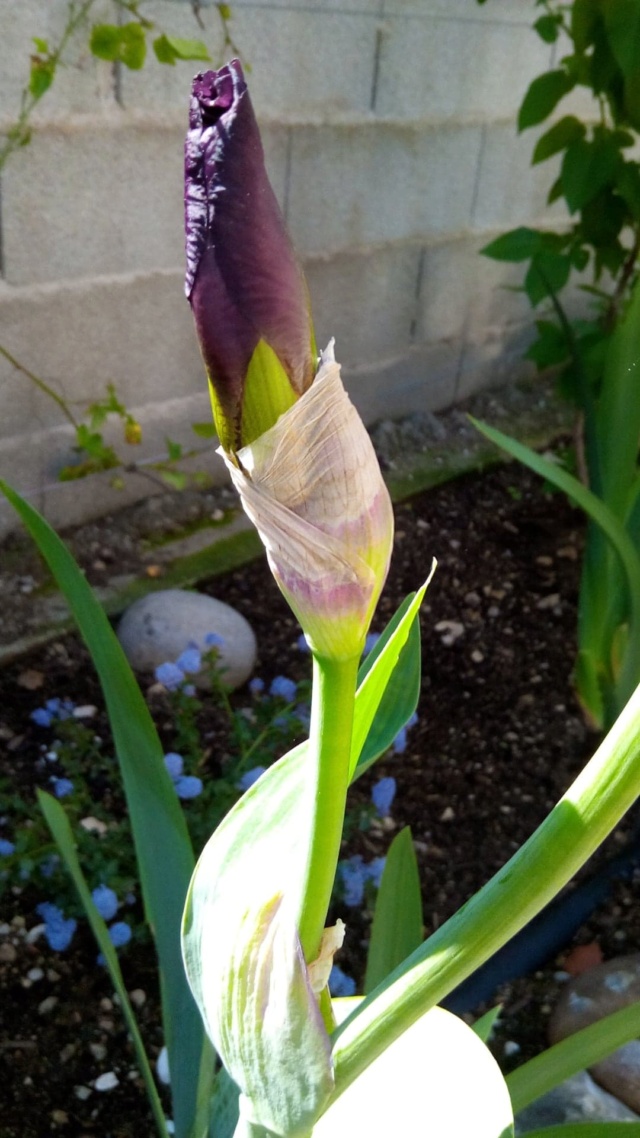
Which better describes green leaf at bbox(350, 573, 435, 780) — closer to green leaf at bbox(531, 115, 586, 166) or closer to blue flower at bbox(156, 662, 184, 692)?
blue flower at bbox(156, 662, 184, 692)

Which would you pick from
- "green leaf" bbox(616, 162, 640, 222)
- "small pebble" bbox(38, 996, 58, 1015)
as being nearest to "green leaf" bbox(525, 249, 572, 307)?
"green leaf" bbox(616, 162, 640, 222)

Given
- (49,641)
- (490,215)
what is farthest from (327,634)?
(490,215)

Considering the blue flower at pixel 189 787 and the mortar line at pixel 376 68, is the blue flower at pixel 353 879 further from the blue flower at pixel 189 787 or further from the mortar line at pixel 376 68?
the mortar line at pixel 376 68

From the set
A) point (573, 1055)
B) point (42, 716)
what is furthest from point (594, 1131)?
point (42, 716)

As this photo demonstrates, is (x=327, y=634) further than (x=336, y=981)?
No

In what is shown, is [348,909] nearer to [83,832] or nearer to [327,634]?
[83,832]

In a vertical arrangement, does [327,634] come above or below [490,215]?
above
